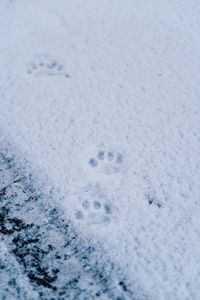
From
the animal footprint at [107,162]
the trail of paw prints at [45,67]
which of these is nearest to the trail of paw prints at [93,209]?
the animal footprint at [107,162]

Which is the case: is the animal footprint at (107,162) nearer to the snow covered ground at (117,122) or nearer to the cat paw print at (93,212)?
the snow covered ground at (117,122)

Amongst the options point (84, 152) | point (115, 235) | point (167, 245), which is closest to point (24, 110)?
point (84, 152)

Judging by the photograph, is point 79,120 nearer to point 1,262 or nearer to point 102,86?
point 102,86

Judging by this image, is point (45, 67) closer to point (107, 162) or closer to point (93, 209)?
point (107, 162)

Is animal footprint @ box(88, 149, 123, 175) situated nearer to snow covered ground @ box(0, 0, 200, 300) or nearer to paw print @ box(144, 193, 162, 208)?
snow covered ground @ box(0, 0, 200, 300)

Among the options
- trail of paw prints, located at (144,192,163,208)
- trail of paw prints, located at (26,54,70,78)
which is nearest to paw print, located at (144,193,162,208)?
trail of paw prints, located at (144,192,163,208)

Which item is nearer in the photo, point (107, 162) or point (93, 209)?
point (93, 209)

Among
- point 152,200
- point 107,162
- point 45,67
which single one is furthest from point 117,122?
point 45,67
